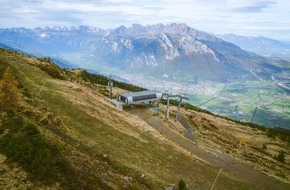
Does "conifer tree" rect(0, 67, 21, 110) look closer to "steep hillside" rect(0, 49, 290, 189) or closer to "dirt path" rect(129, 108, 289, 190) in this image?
"steep hillside" rect(0, 49, 290, 189)

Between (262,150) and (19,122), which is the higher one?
(19,122)

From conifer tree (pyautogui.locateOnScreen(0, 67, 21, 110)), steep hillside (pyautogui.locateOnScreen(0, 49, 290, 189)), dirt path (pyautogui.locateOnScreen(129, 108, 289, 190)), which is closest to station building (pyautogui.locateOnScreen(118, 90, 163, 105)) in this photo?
steep hillside (pyautogui.locateOnScreen(0, 49, 290, 189))

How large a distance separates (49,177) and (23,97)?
63.9 ft

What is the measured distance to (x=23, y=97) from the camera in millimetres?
43156

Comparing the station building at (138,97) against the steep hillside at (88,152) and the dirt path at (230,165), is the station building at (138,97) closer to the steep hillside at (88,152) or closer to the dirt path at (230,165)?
the steep hillside at (88,152)

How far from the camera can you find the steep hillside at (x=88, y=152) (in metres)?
28.2

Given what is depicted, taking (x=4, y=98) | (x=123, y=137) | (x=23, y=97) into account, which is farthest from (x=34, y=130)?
(x=123, y=137)

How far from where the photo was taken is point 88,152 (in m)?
36.0

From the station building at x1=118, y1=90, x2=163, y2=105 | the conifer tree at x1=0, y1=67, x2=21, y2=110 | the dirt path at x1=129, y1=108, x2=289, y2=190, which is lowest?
the dirt path at x1=129, y1=108, x2=289, y2=190

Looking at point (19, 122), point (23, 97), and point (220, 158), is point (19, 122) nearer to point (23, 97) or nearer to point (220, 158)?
point (23, 97)

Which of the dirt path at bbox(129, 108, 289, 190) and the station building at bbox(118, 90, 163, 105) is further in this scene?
the station building at bbox(118, 90, 163, 105)

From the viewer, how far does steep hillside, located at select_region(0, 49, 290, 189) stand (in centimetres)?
2822

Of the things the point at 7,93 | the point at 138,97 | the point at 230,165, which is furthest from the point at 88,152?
the point at 138,97

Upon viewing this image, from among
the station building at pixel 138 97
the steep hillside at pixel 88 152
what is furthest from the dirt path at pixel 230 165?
the station building at pixel 138 97
